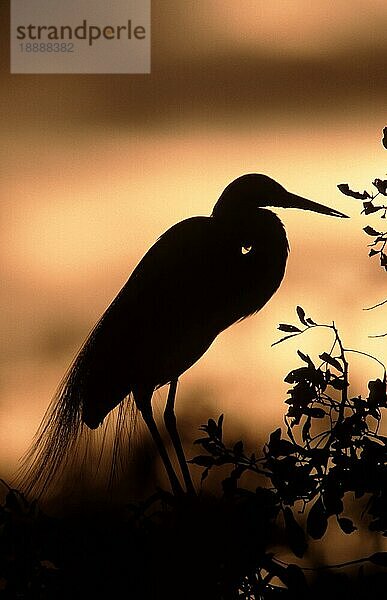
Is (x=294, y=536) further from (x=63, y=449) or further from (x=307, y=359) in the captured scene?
(x=63, y=449)

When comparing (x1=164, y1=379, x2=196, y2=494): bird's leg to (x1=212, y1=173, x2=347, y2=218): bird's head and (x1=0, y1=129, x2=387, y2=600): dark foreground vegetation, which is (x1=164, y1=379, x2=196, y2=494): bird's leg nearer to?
(x1=0, y1=129, x2=387, y2=600): dark foreground vegetation

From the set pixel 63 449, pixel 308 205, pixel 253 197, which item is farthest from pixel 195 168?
pixel 63 449

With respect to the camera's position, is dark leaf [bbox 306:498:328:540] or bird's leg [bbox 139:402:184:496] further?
bird's leg [bbox 139:402:184:496]

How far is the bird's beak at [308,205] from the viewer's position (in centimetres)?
185

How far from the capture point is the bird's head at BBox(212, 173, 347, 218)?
1839 mm

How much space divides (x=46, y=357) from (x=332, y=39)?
899mm

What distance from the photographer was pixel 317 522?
144 cm

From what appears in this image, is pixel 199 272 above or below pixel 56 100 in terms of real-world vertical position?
below

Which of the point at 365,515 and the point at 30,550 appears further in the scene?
the point at 365,515

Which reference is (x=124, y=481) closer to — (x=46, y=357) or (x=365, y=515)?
(x=46, y=357)

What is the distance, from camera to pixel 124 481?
183 cm

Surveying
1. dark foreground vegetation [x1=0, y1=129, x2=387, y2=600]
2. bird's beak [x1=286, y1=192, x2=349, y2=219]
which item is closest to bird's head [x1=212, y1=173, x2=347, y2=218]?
bird's beak [x1=286, y1=192, x2=349, y2=219]

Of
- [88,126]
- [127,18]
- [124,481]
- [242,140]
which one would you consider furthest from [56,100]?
[124,481]

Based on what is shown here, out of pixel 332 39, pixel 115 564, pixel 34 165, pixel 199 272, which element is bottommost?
pixel 115 564
